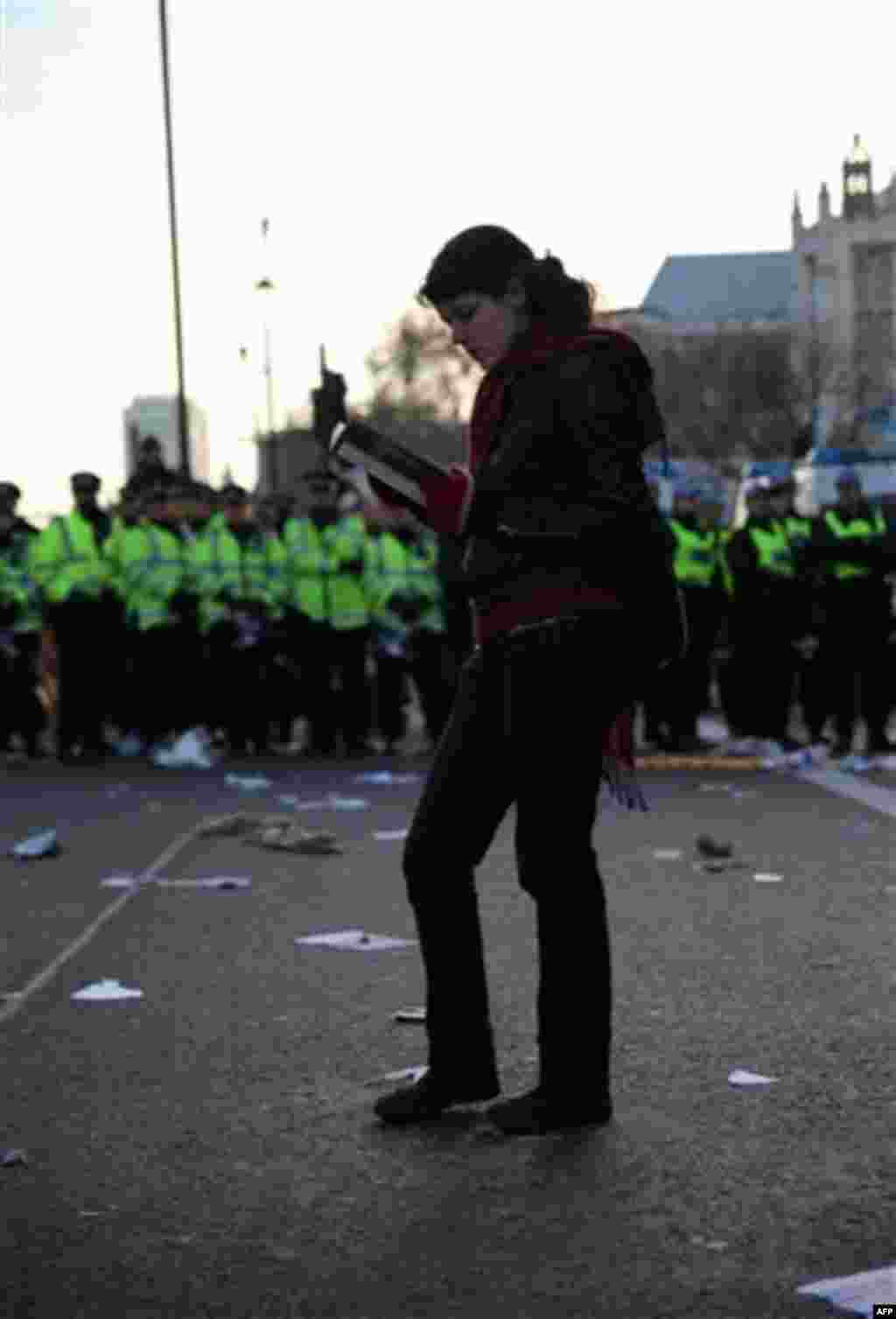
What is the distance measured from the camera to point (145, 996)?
8.25 m

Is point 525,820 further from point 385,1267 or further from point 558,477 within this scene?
point 385,1267

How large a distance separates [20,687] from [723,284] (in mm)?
123143

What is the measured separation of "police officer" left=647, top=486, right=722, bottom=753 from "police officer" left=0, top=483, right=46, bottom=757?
4728 millimetres

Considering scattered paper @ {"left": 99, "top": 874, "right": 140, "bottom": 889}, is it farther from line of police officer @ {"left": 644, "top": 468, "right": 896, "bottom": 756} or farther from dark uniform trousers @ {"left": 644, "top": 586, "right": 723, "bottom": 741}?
dark uniform trousers @ {"left": 644, "top": 586, "right": 723, "bottom": 741}

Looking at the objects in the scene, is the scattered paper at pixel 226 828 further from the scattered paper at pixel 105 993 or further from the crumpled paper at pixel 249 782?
the scattered paper at pixel 105 993

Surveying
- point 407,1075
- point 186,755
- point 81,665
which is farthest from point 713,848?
point 81,665

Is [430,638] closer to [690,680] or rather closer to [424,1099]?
[690,680]

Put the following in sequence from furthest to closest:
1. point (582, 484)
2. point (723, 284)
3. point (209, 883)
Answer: point (723, 284) < point (209, 883) < point (582, 484)

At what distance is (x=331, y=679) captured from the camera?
21.2m

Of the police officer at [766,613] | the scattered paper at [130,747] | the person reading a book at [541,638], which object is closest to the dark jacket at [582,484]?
the person reading a book at [541,638]

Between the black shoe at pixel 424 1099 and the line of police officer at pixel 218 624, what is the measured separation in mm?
14432

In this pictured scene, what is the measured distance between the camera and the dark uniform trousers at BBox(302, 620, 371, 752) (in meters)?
21.0

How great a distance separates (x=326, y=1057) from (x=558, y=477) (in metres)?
1.84

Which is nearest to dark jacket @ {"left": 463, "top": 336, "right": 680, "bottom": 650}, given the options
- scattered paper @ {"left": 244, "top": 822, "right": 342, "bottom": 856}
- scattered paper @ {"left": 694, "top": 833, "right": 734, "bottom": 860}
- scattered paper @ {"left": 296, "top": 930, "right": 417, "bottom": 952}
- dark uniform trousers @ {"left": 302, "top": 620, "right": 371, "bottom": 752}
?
scattered paper @ {"left": 296, "top": 930, "right": 417, "bottom": 952}
